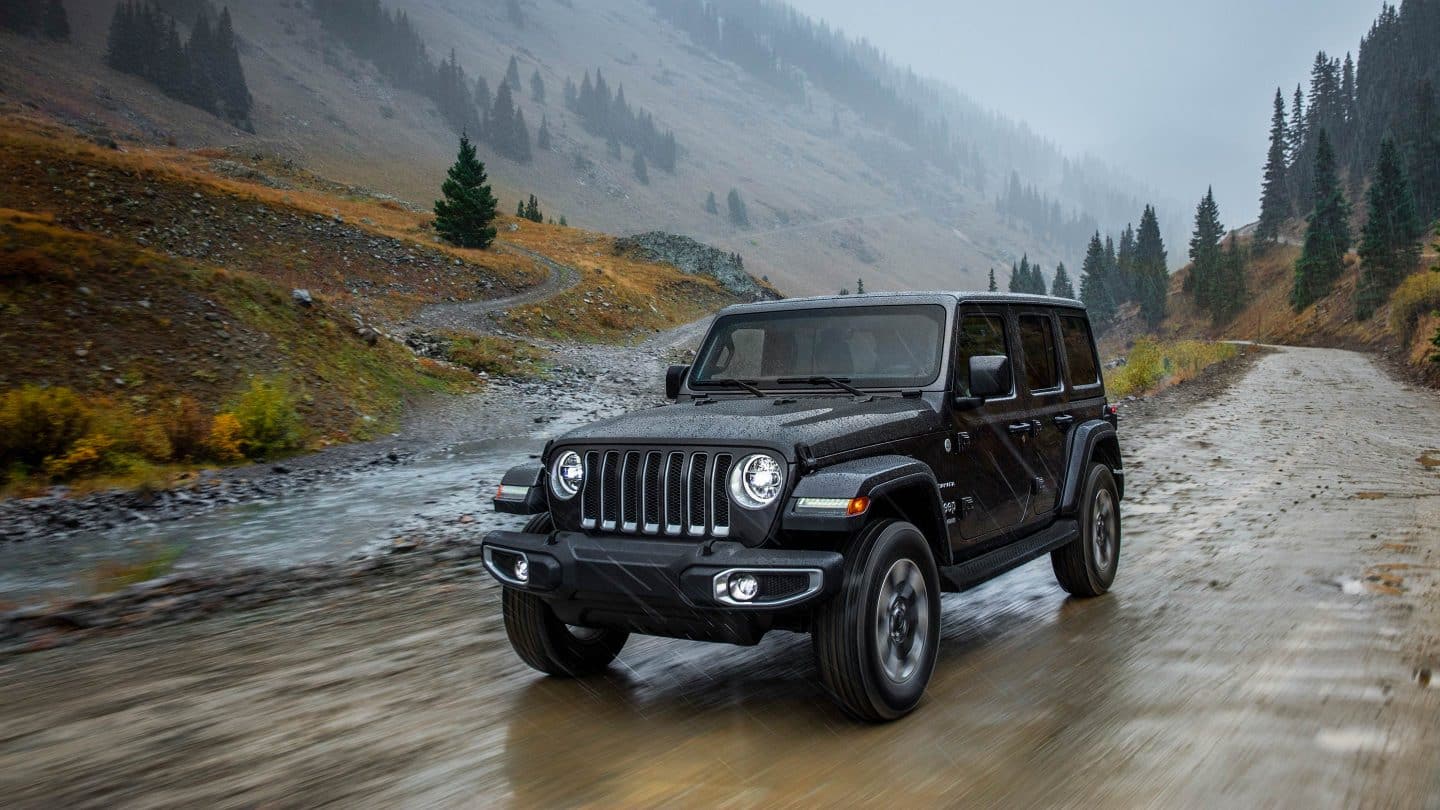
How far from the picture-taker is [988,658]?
5.04 meters

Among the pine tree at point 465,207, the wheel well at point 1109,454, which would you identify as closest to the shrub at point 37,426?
the wheel well at point 1109,454

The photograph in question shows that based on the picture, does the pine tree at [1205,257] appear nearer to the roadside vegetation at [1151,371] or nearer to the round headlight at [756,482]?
the roadside vegetation at [1151,371]

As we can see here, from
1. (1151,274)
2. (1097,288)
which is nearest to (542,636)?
(1151,274)

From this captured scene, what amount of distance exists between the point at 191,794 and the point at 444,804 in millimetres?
933

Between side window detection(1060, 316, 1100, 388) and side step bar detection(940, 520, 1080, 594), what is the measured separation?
1181 mm

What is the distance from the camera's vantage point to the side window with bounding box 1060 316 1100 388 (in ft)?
22.0

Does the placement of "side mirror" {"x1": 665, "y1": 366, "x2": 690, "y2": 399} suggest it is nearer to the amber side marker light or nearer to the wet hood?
the wet hood

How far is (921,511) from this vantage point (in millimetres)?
4543

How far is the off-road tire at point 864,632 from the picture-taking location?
3830 millimetres

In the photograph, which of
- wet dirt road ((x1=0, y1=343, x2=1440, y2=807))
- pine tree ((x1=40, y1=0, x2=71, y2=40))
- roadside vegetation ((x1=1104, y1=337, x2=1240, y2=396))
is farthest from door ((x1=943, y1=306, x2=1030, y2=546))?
pine tree ((x1=40, y1=0, x2=71, y2=40))

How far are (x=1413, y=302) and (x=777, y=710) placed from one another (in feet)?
176

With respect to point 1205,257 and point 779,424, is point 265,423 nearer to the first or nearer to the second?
point 779,424

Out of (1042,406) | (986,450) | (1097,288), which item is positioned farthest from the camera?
(1097,288)

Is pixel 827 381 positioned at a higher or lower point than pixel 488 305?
lower
